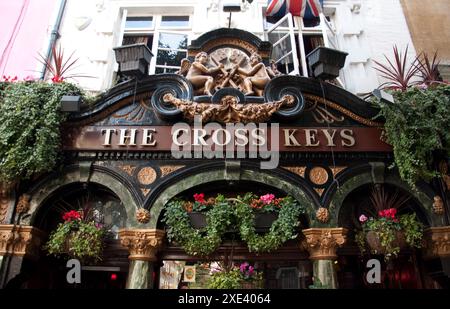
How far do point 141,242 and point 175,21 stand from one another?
5394mm

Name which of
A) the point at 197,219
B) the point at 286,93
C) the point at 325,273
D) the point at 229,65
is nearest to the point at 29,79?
the point at 229,65

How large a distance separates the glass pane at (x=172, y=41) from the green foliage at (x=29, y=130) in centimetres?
275

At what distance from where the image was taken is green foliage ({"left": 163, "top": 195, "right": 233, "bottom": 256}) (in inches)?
200

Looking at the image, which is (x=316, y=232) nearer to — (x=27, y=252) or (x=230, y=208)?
(x=230, y=208)

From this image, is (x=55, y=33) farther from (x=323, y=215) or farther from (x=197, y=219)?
(x=323, y=215)

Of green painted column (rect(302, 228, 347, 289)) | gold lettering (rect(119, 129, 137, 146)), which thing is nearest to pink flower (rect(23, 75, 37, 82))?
gold lettering (rect(119, 129, 137, 146))

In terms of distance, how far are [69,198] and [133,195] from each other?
1.33 meters

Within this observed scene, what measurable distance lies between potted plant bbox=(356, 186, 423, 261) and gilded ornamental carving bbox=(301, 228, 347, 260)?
403 mm

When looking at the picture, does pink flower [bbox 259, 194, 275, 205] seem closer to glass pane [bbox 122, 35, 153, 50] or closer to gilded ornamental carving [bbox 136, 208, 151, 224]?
gilded ornamental carving [bbox 136, 208, 151, 224]

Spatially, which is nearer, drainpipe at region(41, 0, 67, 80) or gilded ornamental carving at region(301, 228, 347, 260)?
gilded ornamental carving at region(301, 228, 347, 260)

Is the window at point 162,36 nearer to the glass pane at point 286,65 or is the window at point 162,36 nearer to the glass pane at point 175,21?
the glass pane at point 175,21

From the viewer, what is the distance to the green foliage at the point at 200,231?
5.08 m

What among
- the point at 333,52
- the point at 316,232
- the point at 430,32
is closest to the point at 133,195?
the point at 316,232

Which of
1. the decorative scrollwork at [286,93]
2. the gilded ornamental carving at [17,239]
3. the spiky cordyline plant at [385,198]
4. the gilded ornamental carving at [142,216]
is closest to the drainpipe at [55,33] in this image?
the gilded ornamental carving at [17,239]
